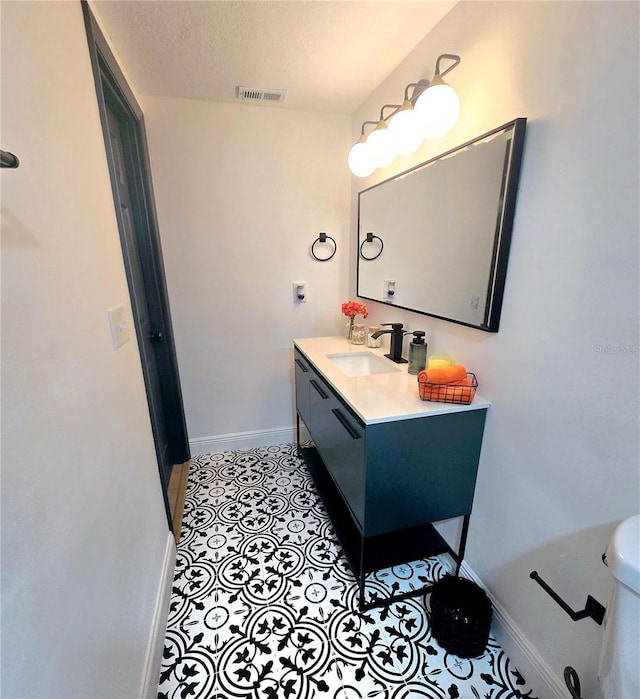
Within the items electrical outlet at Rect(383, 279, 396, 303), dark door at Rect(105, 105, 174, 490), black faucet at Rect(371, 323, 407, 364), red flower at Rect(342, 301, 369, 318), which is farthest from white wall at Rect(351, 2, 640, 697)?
dark door at Rect(105, 105, 174, 490)

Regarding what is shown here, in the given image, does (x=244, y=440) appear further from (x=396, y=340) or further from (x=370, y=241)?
(x=370, y=241)

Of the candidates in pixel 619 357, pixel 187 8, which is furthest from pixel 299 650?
pixel 187 8

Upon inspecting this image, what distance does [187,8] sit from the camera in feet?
4.00

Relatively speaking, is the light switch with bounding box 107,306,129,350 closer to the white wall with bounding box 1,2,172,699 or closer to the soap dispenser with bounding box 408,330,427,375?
the white wall with bounding box 1,2,172,699

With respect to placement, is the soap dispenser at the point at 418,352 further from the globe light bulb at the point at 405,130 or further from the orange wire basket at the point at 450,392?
the globe light bulb at the point at 405,130

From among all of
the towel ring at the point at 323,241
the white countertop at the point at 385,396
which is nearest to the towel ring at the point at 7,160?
the white countertop at the point at 385,396

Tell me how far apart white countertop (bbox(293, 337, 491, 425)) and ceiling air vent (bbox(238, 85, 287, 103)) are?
1499 millimetres

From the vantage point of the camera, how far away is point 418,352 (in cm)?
150

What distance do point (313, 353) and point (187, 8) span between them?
1531 millimetres

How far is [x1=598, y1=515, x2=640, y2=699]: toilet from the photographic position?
58cm

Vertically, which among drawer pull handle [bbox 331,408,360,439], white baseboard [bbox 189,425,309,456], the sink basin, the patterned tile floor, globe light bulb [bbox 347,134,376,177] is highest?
globe light bulb [bbox 347,134,376,177]

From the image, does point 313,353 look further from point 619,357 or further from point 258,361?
point 619,357

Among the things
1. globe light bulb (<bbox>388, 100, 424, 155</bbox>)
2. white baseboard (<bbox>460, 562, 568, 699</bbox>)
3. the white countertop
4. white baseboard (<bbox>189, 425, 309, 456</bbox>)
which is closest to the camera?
white baseboard (<bbox>460, 562, 568, 699</bbox>)

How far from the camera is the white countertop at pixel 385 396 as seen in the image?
45.4 inches
